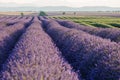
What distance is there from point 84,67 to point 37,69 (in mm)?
3232

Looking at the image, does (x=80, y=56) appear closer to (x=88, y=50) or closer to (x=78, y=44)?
(x=88, y=50)

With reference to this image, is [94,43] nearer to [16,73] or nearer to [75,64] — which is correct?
[75,64]

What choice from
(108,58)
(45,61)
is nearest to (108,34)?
(108,58)

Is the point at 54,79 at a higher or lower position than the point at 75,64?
higher

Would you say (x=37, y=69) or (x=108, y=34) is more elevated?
(x=37, y=69)

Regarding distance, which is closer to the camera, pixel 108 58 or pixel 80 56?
pixel 108 58

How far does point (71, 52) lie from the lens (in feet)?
34.7

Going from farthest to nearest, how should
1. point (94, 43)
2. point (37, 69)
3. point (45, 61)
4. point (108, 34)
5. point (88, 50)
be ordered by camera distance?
point (108, 34), point (94, 43), point (88, 50), point (45, 61), point (37, 69)

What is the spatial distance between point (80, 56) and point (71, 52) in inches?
54.3

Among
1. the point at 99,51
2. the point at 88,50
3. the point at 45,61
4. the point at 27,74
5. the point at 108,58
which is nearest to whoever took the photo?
the point at 27,74

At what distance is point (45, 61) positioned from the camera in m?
5.93

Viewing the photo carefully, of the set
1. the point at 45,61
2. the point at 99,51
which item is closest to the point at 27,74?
the point at 45,61

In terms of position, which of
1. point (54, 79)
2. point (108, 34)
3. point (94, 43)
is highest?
point (54, 79)

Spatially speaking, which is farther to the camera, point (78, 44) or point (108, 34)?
point (108, 34)
